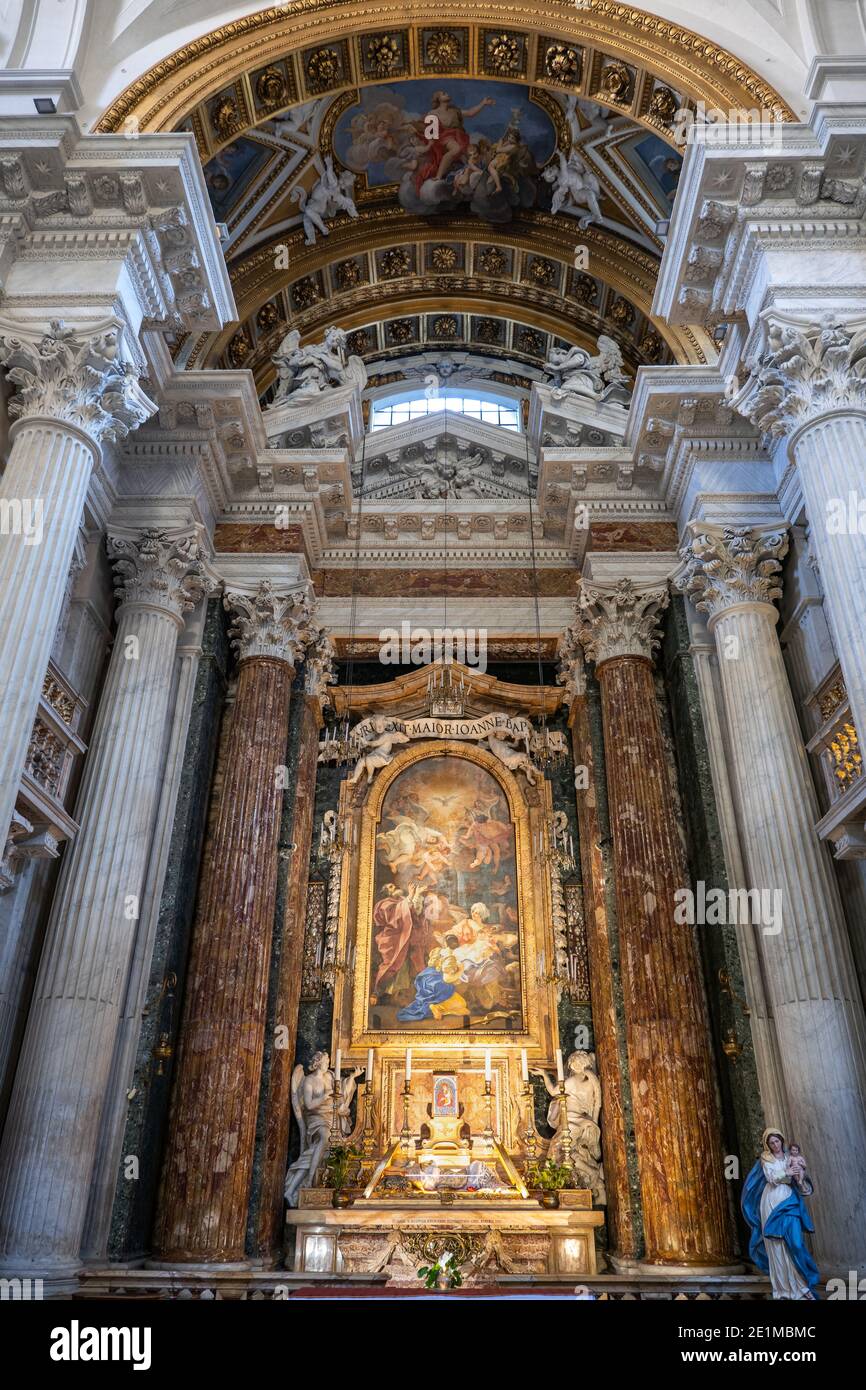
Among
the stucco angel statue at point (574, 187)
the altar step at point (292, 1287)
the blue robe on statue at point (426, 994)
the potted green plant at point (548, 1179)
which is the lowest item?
the altar step at point (292, 1287)

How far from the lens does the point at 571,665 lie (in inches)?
496

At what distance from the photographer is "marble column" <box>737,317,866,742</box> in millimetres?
7395

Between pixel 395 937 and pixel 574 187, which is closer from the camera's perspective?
pixel 395 937

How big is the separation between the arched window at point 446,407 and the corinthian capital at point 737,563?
596 cm

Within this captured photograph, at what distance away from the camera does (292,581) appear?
12062 millimetres

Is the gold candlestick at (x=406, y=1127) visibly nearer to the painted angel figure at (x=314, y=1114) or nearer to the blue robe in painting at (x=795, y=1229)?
the painted angel figure at (x=314, y=1114)

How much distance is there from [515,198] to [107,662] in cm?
864

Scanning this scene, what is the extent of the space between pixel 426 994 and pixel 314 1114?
179cm

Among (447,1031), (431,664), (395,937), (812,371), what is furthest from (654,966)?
(812,371)

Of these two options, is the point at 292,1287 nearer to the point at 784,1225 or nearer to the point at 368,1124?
the point at 368,1124

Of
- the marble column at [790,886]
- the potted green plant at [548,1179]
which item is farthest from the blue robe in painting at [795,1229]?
the potted green plant at [548,1179]

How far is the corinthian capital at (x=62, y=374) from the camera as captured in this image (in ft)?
26.9

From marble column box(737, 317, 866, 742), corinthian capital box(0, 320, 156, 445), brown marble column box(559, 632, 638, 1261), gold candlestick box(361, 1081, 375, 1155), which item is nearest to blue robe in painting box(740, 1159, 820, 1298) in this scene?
brown marble column box(559, 632, 638, 1261)

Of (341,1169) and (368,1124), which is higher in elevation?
(368,1124)
